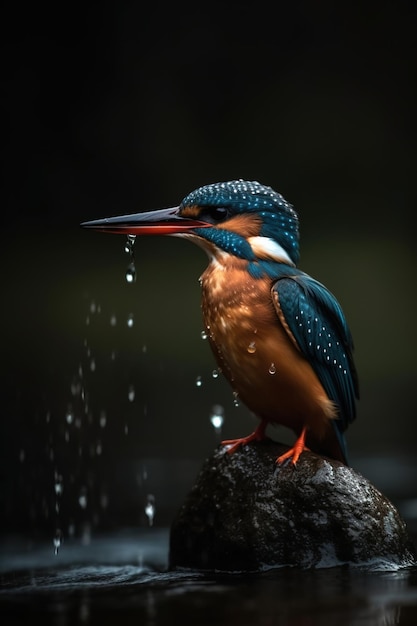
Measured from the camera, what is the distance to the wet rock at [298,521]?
2.69 meters

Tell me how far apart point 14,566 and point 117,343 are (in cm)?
514

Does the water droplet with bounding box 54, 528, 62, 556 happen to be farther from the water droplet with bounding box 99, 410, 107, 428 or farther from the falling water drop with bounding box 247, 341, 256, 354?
the water droplet with bounding box 99, 410, 107, 428

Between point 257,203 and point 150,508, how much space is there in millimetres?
1677

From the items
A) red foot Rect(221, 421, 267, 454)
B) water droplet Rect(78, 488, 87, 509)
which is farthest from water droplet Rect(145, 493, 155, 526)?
red foot Rect(221, 421, 267, 454)

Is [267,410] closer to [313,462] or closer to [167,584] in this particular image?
[313,462]

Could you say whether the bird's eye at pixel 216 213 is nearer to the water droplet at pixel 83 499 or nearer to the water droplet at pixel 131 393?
the water droplet at pixel 83 499

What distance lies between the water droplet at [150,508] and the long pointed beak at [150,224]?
1.39m

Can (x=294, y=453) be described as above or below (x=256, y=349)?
below

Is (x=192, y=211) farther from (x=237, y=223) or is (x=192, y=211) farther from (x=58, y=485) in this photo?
(x=58, y=485)

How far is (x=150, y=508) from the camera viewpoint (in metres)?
4.02

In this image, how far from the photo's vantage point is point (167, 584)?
8.18 ft

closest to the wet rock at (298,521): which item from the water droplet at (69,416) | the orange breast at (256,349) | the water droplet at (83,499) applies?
the orange breast at (256,349)

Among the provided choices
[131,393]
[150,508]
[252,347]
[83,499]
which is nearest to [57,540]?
[150,508]

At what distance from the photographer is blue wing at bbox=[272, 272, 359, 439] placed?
8.86 ft
